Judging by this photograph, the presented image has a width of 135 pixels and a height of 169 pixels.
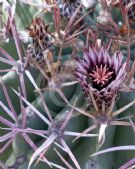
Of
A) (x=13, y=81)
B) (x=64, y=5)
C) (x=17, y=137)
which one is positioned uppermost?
(x=64, y=5)

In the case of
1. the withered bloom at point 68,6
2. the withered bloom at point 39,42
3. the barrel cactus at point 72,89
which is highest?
the withered bloom at point 68,6

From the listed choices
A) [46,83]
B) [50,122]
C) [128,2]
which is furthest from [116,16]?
[50,122]

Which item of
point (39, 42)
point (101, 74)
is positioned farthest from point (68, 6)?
point (101, 74)

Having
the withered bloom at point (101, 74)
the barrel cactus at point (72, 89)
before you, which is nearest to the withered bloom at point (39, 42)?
the barrel cactus at point (72, 89)

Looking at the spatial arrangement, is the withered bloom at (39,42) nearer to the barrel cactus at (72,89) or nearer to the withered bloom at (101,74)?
the barrel cactus at (72,89)

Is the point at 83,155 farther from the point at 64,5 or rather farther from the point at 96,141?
the point at 64,5

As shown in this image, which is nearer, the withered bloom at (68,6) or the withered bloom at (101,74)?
the withered bloom at (101,74)

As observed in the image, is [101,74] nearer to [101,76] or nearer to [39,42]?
[101,76]

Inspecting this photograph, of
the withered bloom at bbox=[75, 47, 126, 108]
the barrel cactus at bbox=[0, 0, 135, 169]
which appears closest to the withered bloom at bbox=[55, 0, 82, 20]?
the barrel cactus at bbox=[0, 0, 135, 169]
